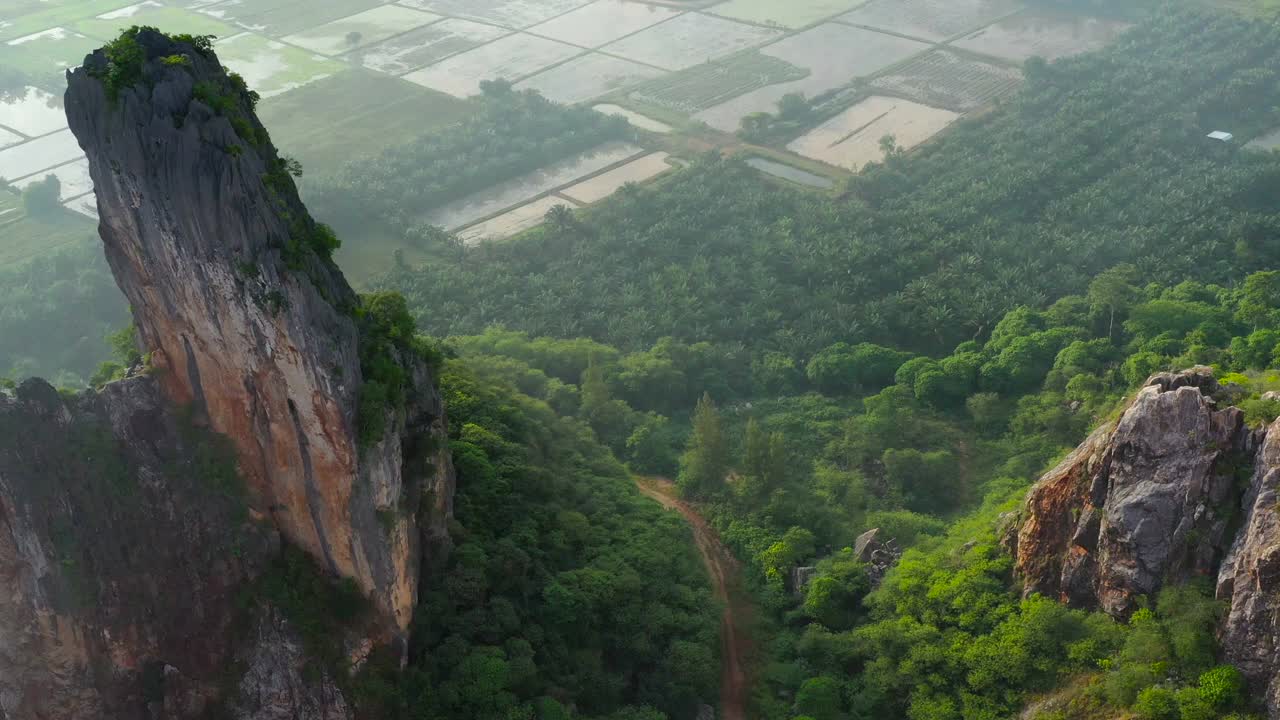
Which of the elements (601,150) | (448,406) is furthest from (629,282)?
(448,406)

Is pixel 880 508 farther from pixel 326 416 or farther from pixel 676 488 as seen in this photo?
pixel 326 416

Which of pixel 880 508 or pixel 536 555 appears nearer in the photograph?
pixel 536 555

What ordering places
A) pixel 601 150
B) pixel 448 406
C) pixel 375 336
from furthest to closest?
pixel 601 150
pixel 448 406
pixel 375 336

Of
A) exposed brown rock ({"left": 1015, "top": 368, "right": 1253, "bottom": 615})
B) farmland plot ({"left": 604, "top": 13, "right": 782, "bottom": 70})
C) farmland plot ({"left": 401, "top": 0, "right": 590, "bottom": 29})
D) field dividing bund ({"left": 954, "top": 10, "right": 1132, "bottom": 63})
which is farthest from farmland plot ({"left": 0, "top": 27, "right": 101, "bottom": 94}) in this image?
exposed brown rock ({"left": 1015, "top": 368, "right": 1253, "bottom": 615})

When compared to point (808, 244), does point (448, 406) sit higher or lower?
higher

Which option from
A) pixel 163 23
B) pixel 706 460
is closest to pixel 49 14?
pixel 163 23

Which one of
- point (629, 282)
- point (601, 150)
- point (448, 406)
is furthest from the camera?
point (601, 150)

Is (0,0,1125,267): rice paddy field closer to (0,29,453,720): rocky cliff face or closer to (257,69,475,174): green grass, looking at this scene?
(257,69,475,174): green grass
